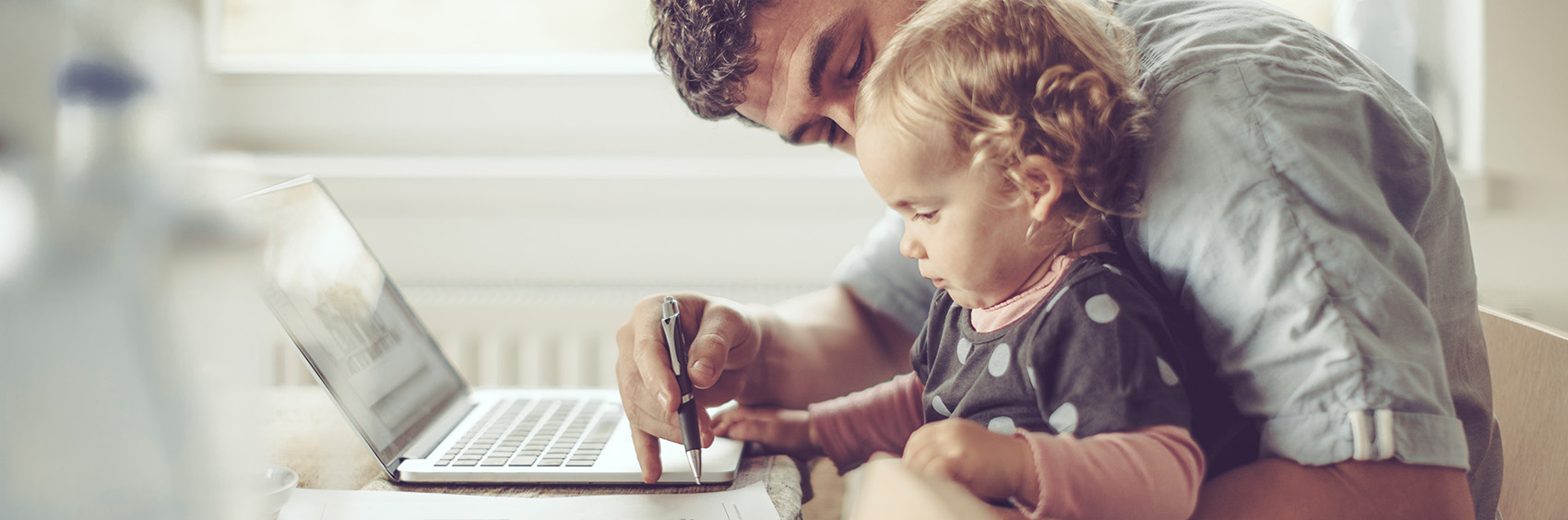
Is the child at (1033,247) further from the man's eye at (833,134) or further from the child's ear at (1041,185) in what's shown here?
the man's eye at (833,134)

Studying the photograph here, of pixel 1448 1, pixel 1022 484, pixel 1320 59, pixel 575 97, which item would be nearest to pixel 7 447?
pixel 1022 484

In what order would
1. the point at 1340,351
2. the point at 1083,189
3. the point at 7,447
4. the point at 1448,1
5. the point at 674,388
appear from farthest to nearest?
the point at 1448,1 → the point at 674,388 → the point at 1083,189 → the point at 1340,351 → the point at 7,447

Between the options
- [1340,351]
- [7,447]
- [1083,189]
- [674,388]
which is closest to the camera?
[7,447]

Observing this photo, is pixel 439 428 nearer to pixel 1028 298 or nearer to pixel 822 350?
pixel 822 350

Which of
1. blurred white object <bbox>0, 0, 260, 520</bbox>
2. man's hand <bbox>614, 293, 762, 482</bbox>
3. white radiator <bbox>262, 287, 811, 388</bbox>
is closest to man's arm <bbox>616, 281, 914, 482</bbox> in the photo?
man's hand <bbox>614, 293, 762, 482</bbox>

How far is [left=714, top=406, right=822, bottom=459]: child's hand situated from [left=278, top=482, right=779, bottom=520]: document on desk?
134mm

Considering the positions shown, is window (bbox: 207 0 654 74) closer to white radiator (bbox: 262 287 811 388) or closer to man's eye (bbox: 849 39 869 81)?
white radiator (bbox: 262 287 811 388)

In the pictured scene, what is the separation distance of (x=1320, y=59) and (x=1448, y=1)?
1.47 meters

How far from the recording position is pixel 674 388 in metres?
0.75

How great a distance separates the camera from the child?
51cm

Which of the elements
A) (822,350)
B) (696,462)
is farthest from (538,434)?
(822,350)

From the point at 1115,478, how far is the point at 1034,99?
0.78ft

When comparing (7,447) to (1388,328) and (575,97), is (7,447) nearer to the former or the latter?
(1388,328)

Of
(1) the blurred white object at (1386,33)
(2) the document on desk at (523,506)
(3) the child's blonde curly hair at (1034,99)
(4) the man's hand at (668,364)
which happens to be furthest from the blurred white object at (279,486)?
(1) the blurred white object at (1386,33)
